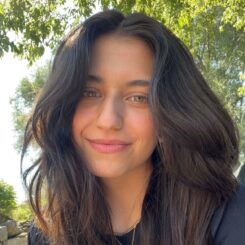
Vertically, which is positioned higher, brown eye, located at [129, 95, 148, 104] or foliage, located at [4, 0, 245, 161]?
foliage, located at [4, 0, 245, 161]

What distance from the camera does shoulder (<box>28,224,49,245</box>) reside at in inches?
95.1

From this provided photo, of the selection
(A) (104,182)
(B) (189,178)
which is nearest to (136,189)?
(A) (104,182)

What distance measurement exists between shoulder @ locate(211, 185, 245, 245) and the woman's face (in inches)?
15.2

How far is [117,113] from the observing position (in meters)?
2.09

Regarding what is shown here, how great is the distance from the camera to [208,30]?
865 centimetres

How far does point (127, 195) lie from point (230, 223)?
0.57 metres

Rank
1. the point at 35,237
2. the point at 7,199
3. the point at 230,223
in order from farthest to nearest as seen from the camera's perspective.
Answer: the point at 7,199 < the point at 35,237 < the point at 230,223

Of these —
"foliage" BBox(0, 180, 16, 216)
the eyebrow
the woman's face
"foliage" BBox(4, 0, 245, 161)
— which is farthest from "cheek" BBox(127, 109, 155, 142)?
"foliage" BBox(0, 180, 16, 216)

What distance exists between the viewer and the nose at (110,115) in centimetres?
206

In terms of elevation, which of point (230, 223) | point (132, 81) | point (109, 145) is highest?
point (132, 81)

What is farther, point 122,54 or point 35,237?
point 35,237

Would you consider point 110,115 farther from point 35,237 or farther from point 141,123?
point 35,237

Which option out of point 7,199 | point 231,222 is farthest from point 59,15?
point 231,222

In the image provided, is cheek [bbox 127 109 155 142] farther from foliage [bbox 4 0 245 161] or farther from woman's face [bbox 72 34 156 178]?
foliage [bbox 4 0 245 161]
